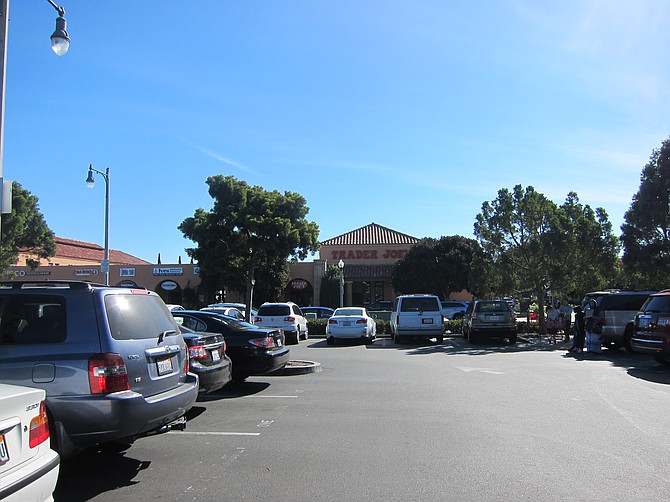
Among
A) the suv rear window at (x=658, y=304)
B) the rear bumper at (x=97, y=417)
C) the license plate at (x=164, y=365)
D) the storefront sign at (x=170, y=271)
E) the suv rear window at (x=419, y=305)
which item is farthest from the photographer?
the storefront sign at (x=170, y=271)

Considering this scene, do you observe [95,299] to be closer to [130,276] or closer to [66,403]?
[66,403]

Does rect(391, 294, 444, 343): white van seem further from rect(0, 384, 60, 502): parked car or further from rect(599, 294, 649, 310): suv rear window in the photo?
rect(0, 384, 60, 502): parked car

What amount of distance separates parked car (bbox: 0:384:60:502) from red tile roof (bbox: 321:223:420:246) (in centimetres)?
4214

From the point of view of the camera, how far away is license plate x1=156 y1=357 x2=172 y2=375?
18.6ft

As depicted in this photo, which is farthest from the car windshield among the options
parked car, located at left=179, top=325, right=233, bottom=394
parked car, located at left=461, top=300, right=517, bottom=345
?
parked car, located at left=179, top=325, right=233, bottom=394

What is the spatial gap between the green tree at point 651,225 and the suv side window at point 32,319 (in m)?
27.5

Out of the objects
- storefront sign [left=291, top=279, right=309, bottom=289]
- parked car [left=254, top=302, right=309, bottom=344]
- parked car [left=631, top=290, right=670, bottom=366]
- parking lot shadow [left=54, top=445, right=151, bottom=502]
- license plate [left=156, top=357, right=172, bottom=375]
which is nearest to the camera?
parking lot shadow [left=54, top=445, right=151, bottom=502]

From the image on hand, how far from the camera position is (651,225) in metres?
26.7

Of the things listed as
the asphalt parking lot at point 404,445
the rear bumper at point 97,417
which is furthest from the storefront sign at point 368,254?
the rear bumper at point 97,417

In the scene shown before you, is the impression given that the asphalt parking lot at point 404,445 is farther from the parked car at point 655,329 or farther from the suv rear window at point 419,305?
the suv rear window at point 419,305

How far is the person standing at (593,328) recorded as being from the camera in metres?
17.0

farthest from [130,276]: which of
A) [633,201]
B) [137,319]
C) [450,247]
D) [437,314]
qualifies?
[137,319]

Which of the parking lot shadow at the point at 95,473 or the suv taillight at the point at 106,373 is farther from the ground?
the suv taillight at the point at 106,373

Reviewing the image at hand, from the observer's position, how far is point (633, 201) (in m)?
27.7
